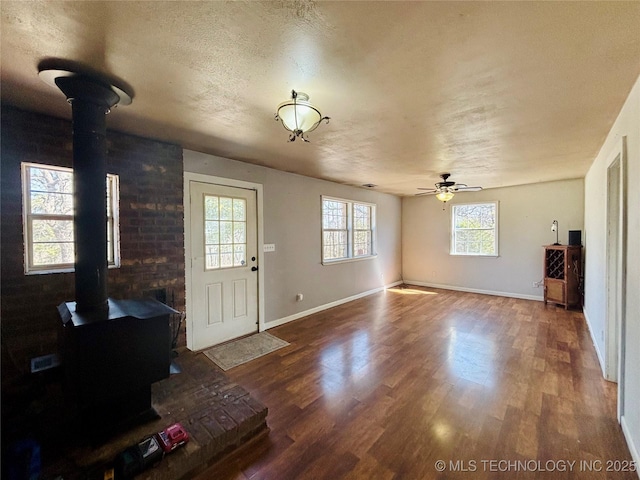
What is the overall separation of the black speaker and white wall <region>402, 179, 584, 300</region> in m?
0.27

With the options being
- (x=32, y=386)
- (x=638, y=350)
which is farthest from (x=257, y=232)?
(x=638, y=350)

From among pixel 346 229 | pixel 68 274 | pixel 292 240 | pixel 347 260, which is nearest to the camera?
pixel 68 274

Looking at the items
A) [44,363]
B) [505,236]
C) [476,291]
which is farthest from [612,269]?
[44,363]

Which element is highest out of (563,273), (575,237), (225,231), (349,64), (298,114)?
(349,64)

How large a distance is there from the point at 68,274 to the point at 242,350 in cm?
190

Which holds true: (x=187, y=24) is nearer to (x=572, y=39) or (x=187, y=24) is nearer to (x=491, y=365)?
(x=572, y=39)

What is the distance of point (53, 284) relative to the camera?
230 centimetres

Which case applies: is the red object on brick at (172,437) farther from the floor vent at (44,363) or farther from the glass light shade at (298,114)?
the glass light shade at (298,114)

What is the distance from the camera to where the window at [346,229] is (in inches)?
207

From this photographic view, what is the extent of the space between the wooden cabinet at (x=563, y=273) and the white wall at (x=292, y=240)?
3.51 m

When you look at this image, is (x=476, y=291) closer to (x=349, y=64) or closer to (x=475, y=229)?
(x=475, y=229)

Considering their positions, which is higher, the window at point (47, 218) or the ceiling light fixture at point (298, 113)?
the ceiling light fixture at point (298, 113)

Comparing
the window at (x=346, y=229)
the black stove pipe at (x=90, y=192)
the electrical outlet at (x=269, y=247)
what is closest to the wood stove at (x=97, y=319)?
the black stove pipe at (x=90, y=192)

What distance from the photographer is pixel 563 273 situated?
4.89m
